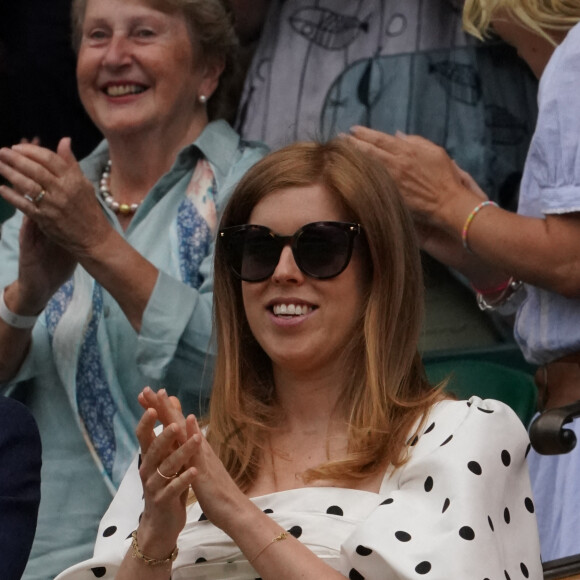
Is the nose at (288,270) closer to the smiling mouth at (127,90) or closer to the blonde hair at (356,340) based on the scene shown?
the blonde hair at (356,340)

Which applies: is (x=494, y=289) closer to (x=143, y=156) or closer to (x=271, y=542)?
(x=143, y=156)

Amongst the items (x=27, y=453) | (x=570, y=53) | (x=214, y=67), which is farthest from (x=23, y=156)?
(x=570, y=53)

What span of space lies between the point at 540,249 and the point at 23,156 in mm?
1215

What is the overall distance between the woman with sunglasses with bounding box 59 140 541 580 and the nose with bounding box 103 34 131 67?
0.91 meters

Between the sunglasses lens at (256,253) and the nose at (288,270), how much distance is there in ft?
0.07

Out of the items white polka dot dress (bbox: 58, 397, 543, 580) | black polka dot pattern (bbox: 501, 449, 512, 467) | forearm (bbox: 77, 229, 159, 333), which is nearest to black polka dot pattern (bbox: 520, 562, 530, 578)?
white polka dot dress (bbox: 58, 397, 543, 580)

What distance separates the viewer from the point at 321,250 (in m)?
2.77

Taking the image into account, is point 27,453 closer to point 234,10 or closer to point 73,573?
point 73,573

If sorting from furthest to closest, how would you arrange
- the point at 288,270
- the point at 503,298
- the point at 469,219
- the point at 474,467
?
1. the point at 503,298
2. the point at 469,219
3. the point at 288,270
4. the point at 474,467

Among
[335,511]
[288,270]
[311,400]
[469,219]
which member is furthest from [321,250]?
[469,219]

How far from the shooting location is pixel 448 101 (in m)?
3.91

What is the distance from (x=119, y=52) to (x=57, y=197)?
53cm

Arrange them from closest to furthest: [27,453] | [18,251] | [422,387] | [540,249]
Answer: [27,453] < [422,387] < [540,249] < [18,251]

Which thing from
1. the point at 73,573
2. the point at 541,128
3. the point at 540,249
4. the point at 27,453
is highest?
the point at 541,128
